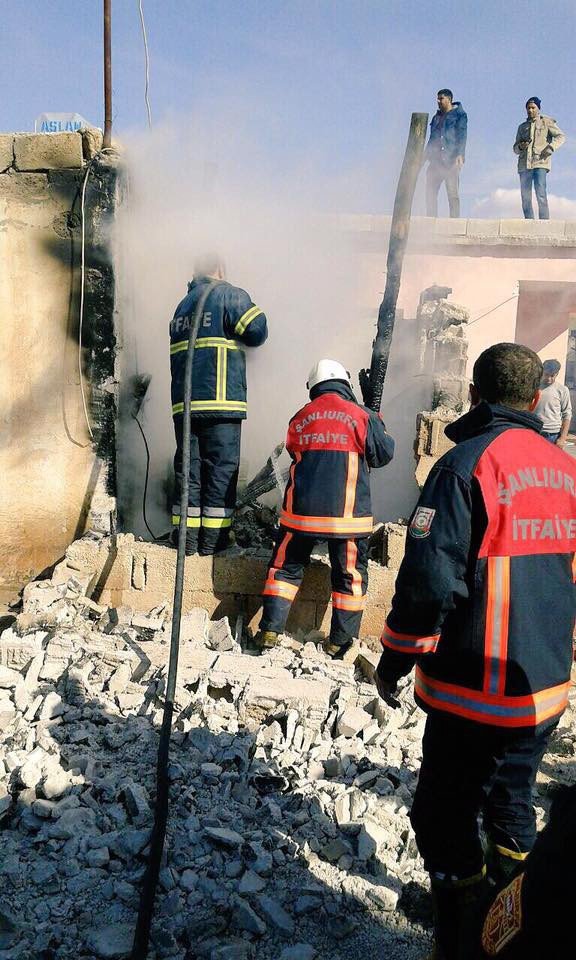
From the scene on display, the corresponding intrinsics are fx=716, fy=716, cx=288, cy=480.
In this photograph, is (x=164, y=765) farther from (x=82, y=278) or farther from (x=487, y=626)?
(x=82, y=278)

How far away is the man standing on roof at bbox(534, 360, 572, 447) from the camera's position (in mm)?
7699

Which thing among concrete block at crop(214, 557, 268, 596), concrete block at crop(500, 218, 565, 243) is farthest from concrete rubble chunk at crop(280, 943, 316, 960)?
concrete block at crop(500, 218, 565, 243)

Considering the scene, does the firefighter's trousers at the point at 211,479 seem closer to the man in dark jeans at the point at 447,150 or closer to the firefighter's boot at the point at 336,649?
the firefighter's boot at the point at 336,649

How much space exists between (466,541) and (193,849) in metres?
1.68

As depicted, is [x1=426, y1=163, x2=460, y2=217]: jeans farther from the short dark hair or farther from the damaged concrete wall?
the short dark hair

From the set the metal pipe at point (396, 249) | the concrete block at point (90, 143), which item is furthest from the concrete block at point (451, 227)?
the concrete block at point (90, 143)

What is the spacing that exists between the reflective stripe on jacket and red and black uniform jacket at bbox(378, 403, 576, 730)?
2.92 meters

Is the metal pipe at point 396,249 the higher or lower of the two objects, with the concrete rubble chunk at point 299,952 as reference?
higher

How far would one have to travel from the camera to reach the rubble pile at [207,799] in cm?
249

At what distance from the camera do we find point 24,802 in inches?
116

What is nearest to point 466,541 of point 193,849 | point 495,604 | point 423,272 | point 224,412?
point 495,604

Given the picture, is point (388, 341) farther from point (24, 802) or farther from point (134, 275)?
point (24, 802)

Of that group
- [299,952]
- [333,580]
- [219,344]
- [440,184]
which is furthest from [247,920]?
[440,184]

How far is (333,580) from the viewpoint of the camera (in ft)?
15.3
